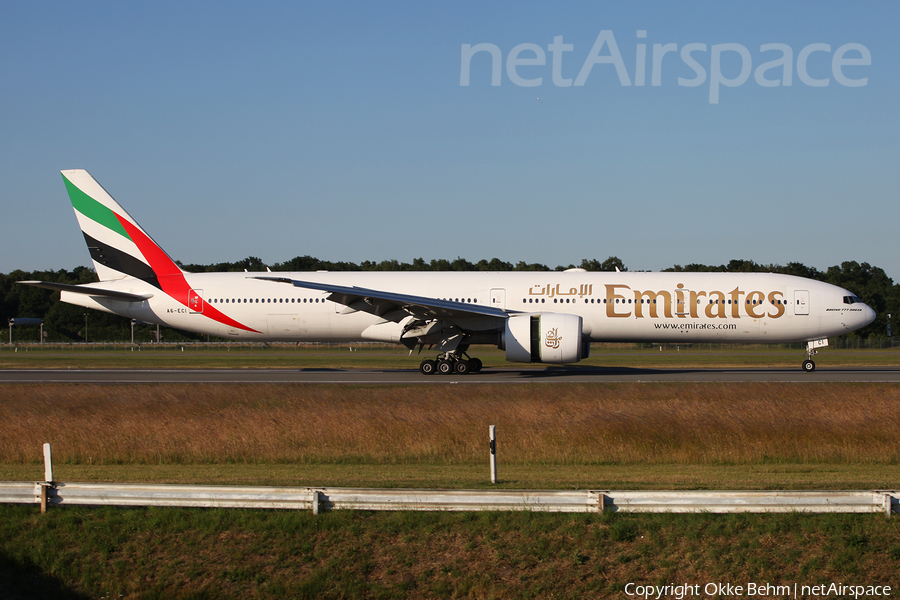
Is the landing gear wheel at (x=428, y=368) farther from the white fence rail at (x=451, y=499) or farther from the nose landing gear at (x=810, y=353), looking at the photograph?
the white fence rail at (x=451, y=499)

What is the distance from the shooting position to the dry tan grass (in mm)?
14094

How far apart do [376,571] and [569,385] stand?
14345 millimetres

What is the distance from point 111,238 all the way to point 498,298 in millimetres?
16271

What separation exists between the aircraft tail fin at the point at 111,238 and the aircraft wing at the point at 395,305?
Answer: 7066 millimetres

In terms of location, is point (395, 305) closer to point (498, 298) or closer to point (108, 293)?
point (498, 298)

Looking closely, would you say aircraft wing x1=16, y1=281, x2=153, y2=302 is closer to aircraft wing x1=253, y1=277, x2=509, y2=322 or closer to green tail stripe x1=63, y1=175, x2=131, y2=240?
green tail stripe x1=63, y1=175, x2=131, y2=240

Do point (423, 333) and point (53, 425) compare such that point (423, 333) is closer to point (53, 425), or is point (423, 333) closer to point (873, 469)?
point (53, 425)

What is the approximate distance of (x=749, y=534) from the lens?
8.29m

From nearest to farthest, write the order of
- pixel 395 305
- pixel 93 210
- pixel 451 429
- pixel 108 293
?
pixel 451 429 < pixel 395 305 < pixel 108 293 < pixel 93 210

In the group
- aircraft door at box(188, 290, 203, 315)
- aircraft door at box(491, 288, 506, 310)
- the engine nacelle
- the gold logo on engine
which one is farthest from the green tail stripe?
the gold logo on engine

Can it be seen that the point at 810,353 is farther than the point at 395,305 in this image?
Yes

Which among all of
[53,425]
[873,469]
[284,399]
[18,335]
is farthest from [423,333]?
[18,335]

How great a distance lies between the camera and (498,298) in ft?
94.2

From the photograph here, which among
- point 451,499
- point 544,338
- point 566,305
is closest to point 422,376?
point 544,338
